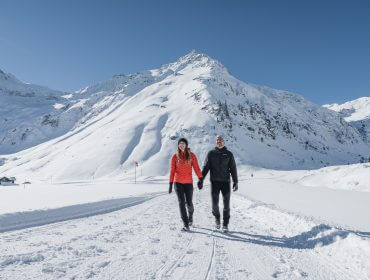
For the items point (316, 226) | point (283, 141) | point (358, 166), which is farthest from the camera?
point (283, 141)

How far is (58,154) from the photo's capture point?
15600cm

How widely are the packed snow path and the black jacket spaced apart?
4.72ft

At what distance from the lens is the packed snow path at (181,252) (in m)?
5.57

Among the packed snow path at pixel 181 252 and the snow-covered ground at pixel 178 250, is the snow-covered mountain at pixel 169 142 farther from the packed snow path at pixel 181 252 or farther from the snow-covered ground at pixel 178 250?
the packed snow path at pixel 181 252

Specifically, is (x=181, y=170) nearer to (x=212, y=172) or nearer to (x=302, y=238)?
(x=212, y=172)

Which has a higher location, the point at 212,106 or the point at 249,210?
the point at 212,106

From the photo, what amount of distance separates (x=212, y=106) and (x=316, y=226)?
163 meters

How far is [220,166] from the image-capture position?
10.1 m

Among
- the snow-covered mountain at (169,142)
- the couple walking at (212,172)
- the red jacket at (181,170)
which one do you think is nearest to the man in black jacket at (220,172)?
the couple walking at (212,172)

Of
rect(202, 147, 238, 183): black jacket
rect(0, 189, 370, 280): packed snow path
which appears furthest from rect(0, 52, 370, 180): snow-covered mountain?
rect(0, 189, 370, 280): packed snow path

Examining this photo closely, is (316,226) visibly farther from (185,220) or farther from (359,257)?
(185,220)

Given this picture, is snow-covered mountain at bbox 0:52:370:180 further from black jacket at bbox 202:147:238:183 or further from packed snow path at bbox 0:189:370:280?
packed snow path at bbox 0:189:370:280

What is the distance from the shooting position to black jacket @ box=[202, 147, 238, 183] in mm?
10094

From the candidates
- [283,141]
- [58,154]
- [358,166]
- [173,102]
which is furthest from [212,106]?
[358,166]
